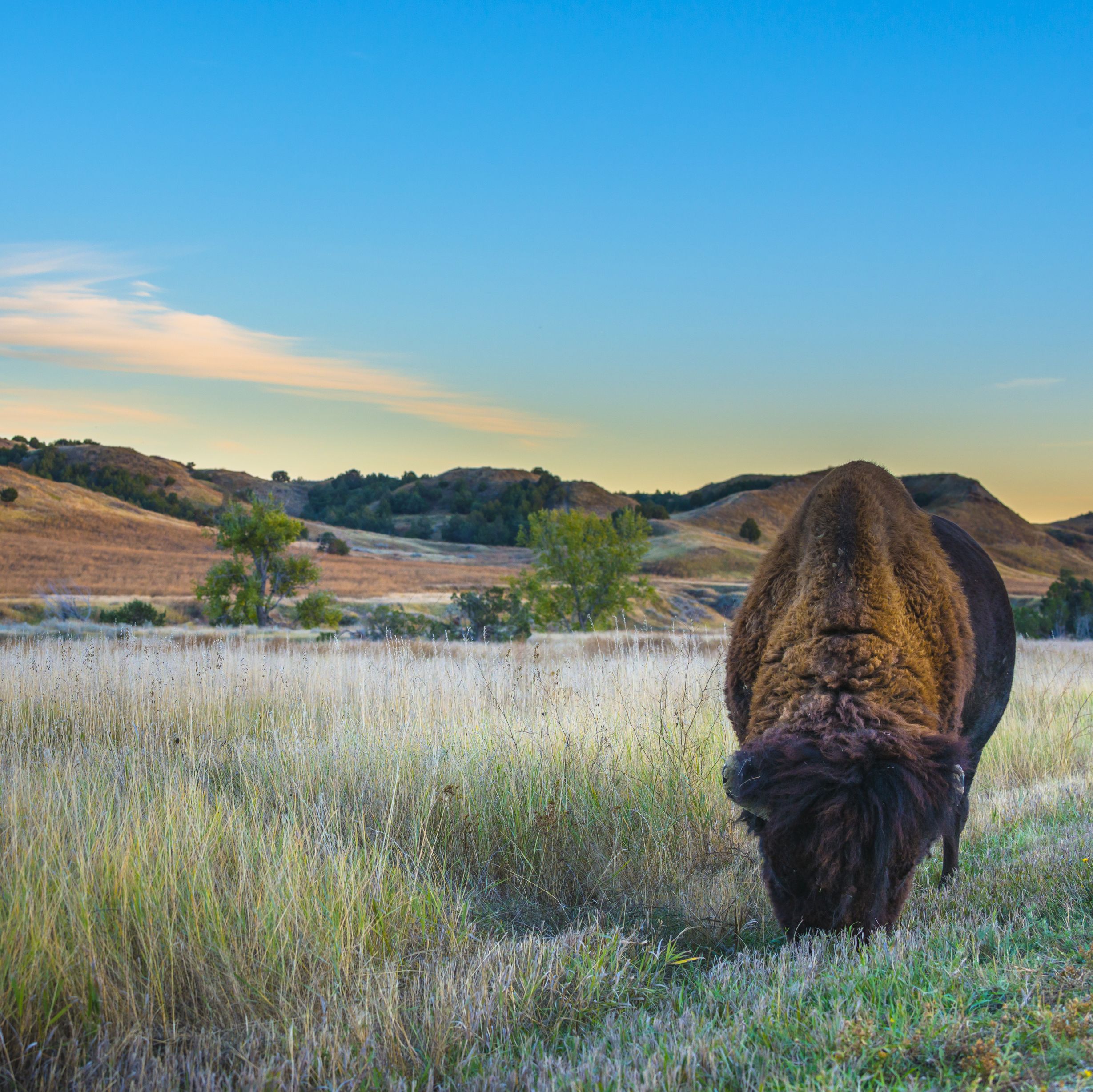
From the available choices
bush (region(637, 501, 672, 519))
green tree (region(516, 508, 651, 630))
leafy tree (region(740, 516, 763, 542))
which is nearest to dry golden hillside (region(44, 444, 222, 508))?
bush (region(637, 501, 672, 519))

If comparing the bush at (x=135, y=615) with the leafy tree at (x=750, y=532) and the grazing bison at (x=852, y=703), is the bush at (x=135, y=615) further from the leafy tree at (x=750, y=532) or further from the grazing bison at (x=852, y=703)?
the leafy tree at (x=750, y=532)

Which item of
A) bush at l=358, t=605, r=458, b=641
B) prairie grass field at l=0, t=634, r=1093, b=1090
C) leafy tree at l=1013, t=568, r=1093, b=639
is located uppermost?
leafy tree at l=1013, t=568, r=1093, b=639

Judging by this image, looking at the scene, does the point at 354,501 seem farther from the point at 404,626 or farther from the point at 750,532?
the point at 404,626

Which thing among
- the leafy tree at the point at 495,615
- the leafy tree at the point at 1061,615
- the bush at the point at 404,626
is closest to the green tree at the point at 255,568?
the bush at the point at 404,626

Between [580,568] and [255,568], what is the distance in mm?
13757

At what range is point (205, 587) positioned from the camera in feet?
103

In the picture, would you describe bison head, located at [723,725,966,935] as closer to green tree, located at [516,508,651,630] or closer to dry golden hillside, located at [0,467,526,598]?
green tree, located at [516,508,651,630]

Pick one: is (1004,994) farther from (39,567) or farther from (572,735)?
(39,567)

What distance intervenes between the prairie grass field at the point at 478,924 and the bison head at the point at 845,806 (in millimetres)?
199

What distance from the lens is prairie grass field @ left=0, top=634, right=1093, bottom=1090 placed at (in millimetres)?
2645

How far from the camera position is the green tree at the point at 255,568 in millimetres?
31641

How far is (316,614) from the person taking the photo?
106ft

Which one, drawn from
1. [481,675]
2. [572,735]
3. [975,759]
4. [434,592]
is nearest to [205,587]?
[434,592]

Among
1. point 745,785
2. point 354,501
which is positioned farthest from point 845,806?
point 354,501
